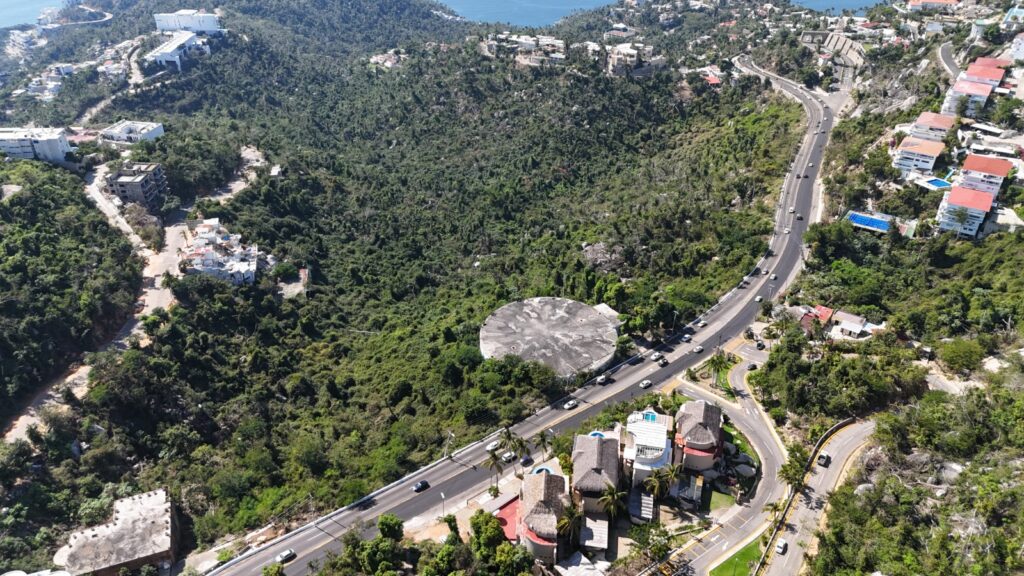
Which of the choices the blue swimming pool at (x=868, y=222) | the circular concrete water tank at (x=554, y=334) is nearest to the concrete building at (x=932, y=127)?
the blue swimming pool at (x=868, y=222)

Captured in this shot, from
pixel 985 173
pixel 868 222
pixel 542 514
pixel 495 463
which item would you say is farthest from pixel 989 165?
pixel 542 514

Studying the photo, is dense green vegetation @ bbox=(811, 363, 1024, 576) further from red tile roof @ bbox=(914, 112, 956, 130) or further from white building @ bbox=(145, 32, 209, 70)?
white building @ bbox=(145, 32, 209, 70)

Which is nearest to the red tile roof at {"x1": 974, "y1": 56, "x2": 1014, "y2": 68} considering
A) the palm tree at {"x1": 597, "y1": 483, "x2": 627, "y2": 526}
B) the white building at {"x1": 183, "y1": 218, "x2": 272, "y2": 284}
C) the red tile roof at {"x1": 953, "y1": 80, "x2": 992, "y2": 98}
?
the red tile roof at {"x1": 953, "y1": 80, "x2": 992, "y2": 98}

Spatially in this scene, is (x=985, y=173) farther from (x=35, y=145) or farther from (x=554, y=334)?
(x=35, y=145)

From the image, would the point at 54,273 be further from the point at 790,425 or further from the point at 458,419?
the point at 790,425

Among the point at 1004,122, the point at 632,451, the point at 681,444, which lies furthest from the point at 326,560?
the point at 1004,122

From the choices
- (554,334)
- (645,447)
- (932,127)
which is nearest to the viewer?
(645,447)

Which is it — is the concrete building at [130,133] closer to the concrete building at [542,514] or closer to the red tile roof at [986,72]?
the concrete building at [542,514]
